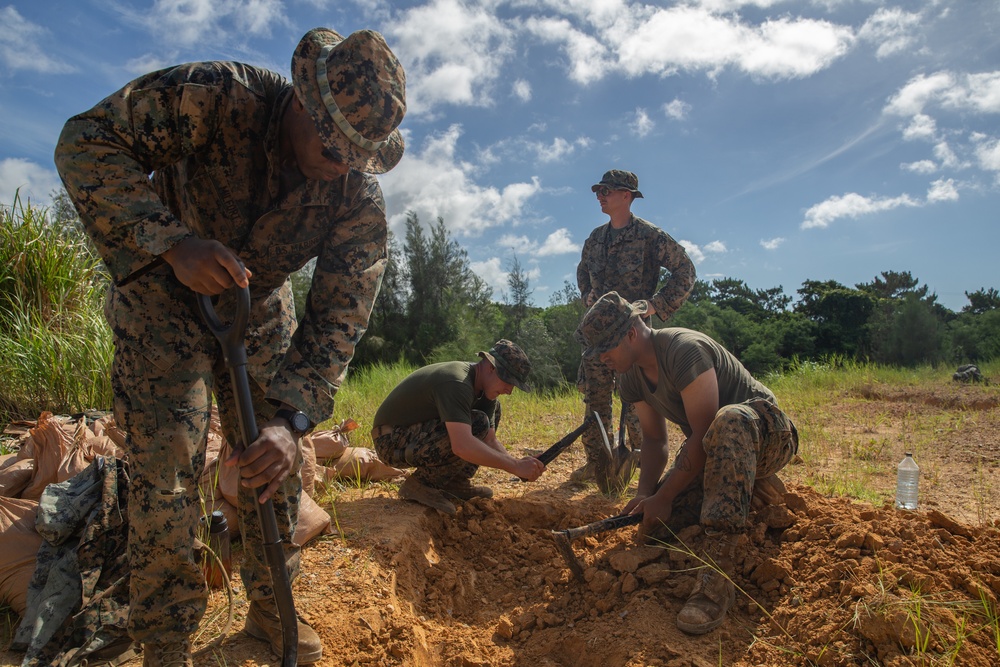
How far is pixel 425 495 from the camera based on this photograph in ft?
12.1

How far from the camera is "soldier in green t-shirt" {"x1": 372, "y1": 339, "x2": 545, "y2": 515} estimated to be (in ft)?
11.3

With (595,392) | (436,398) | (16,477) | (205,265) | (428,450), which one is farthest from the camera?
(595,392)

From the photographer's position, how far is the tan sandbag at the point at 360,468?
4.08 m

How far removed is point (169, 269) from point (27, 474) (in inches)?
72.2

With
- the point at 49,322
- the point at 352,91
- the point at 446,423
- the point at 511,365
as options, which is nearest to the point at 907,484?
the point at 511,365

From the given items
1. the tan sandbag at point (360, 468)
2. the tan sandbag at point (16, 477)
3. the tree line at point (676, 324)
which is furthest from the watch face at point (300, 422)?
the tree line at point (676, 324)

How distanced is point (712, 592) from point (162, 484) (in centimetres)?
201

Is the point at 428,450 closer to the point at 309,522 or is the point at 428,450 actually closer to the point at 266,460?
the point at 309,522

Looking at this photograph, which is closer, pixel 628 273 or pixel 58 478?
pixel 58 478

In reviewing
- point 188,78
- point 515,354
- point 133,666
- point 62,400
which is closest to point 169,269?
point 188,78

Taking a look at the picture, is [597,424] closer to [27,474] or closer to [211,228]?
[211,228]

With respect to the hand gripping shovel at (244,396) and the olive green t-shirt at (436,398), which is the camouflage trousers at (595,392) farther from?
the hand gripping shovel at (244,396)

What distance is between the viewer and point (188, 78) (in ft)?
5.64

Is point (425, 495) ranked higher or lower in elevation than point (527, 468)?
lower
